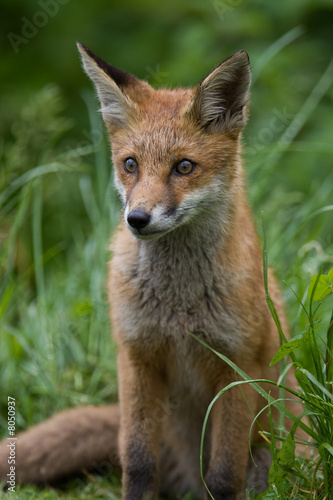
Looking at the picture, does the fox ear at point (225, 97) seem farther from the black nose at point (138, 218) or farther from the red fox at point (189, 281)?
the black nose at point (138, 218)

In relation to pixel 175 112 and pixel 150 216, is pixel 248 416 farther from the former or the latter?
pixel 175 112

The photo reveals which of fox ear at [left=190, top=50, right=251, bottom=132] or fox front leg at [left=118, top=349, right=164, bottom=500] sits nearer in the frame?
fox ear at [left=190, top=50, right=251, bottom=132]

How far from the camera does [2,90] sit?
321 inches

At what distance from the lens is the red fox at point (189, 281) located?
3.48 meters

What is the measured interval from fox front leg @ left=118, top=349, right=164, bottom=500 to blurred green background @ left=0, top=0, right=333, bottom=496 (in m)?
0.93

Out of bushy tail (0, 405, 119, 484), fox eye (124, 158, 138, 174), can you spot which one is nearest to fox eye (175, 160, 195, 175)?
fox eye (124, 158, 138, 174)

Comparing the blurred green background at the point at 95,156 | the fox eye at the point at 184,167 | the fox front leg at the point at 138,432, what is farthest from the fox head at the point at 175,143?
the fox front leg at the point at 138,432

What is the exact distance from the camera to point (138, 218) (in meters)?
3.14

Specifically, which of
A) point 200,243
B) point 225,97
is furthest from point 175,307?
point 225,97

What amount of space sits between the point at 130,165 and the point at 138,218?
480 millimetres

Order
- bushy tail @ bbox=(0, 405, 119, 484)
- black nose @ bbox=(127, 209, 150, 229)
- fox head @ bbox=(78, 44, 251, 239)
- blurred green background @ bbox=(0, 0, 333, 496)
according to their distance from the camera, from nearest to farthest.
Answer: black nose @ bbox=(127, 209, 150, 229) < fox head @ bbox=(78, 44, 251, 239) < bushy tail @ bbox=(0, 405, 119, 484) < blurred green background @ bbox=(0, 0, 333, 496)

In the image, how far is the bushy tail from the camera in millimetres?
4108

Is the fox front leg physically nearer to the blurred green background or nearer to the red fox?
the red fox

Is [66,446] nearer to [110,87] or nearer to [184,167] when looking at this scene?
[184,167]
